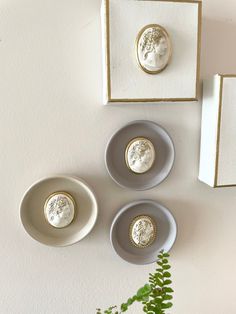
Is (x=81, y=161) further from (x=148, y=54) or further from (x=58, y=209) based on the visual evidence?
(x=148, y=54)

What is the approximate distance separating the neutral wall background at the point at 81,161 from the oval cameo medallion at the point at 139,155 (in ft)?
0.23

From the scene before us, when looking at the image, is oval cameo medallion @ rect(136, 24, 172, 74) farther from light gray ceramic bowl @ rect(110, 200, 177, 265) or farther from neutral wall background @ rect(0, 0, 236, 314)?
light gray ceramic bowl @ rect(110, 200, 177, 265)

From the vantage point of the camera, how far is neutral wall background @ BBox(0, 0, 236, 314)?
72cm

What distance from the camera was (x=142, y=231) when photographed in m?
0.82

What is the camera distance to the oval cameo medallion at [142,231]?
2.69 feet

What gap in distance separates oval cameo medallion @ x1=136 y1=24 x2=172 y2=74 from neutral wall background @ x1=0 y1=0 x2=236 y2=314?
114 millimetres

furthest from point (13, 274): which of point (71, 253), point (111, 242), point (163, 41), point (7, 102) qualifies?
point (163, 41)

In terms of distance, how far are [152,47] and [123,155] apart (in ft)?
0.89

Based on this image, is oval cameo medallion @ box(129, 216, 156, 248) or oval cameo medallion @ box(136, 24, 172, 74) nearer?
oval cameo medallion @ box(136, 24, 172, 74)

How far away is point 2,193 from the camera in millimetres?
760

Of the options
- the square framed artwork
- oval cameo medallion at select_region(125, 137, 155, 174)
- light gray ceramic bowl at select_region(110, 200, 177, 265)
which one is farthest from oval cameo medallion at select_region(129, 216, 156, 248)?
the square framed artwork

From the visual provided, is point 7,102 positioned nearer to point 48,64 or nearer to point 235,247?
point 48,64

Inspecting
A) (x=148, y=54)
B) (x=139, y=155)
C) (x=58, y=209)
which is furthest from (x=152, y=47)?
(x=58, y=209)

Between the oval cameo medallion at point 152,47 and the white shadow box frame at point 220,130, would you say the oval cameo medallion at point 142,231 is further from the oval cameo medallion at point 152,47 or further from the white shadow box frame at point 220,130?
the oval cameo medallion at point 152,47
